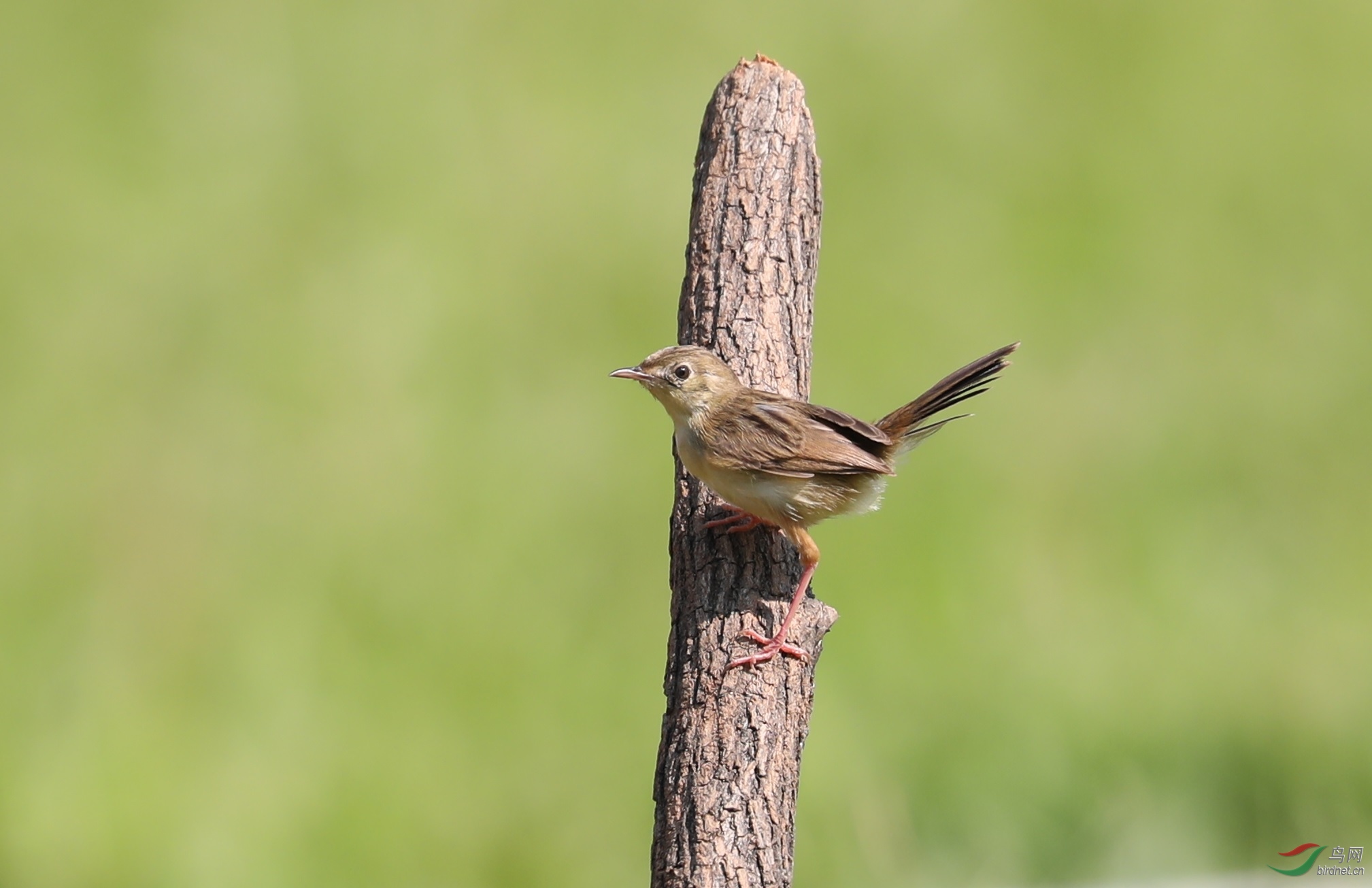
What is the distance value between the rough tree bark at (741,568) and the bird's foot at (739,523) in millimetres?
34

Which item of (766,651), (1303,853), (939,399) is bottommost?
(1303,853)

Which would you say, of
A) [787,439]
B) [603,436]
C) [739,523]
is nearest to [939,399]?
[787,439]

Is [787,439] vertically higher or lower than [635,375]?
lower

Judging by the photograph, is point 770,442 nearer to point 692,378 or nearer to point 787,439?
point 787,439

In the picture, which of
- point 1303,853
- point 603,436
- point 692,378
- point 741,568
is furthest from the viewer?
point 603,436

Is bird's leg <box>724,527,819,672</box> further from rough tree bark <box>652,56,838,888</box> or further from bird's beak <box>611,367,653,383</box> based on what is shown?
bird's beak <box>611,367,653,383</box>

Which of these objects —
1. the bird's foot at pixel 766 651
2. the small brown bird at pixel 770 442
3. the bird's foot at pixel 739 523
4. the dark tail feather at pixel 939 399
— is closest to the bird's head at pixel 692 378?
the small brown bird at pixel 770 442

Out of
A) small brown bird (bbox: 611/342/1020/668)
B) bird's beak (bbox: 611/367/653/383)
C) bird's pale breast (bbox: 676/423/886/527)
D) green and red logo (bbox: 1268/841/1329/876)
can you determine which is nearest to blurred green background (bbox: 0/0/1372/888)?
green and red logo (bbox: 1268/841/1329/876)

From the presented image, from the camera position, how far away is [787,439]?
4.40 m

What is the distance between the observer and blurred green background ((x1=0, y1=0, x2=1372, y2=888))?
653cm

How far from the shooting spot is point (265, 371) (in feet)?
26.2

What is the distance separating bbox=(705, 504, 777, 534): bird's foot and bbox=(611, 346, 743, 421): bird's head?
0.35m

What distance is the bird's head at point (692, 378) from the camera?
4453 mm

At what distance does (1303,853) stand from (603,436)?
13.8ft
